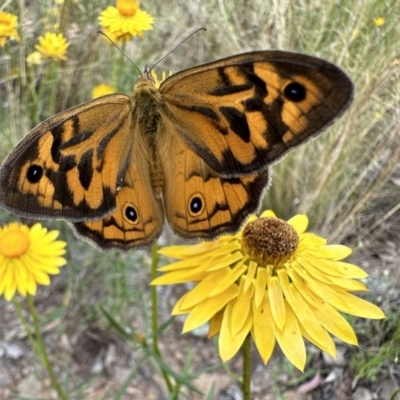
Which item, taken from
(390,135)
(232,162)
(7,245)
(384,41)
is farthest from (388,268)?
(7,245)

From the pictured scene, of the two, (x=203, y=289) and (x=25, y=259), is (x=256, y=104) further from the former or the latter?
(x=25, y=259)

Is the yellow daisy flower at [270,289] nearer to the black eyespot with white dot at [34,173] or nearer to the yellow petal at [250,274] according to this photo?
the yellow petal at [250,274]

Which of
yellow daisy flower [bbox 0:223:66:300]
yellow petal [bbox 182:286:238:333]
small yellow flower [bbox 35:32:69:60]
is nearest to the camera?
yellow petal [bbox 182:286:238:333]

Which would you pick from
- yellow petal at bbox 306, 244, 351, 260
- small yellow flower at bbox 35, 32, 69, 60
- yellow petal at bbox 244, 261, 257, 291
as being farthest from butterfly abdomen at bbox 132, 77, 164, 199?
small yellow flower at bbox 35, 32, 69, 60

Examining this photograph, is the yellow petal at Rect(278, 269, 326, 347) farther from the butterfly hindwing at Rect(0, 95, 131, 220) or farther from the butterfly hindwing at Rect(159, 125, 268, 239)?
the butterfly hindwing at Rect(0, 95, 131, 220)

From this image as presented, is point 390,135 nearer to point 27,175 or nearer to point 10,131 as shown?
point 27,175

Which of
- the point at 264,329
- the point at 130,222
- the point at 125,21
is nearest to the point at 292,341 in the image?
the point at 264,329
